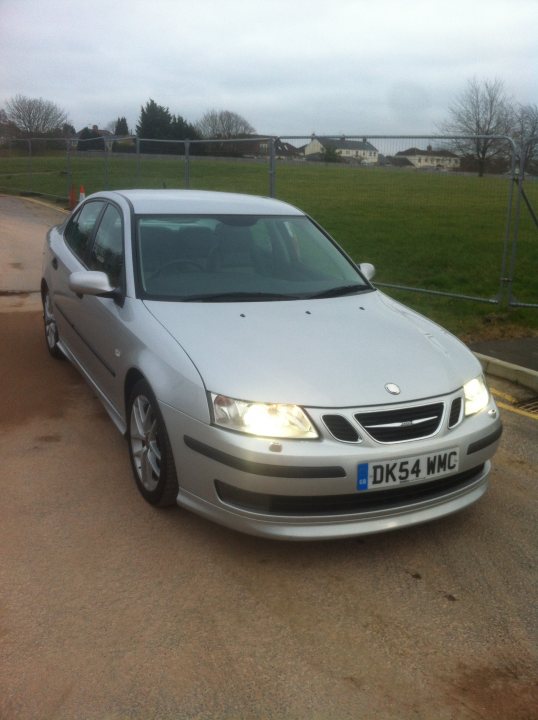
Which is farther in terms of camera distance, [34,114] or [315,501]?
[34,114]

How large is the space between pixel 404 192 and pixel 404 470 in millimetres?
7473

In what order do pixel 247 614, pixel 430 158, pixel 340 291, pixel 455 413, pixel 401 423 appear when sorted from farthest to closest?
pixel 430 158 < pixel 340 291 < pixel 455 413 < pixel 401 423 < pixel 247 614

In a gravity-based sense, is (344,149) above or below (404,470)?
above

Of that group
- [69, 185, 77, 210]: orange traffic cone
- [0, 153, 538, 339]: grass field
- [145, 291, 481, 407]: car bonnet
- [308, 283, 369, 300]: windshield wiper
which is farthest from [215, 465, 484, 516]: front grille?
[69, 185, 77, 210]: orange traffic cone

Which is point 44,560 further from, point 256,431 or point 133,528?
point 256,431

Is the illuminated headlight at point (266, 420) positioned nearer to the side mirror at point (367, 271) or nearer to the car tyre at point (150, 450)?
the car tyre at point (150, 450)

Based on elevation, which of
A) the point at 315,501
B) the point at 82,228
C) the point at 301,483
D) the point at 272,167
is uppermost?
the point at 272,167

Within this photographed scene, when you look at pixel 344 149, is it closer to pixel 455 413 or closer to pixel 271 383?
pixel 455 413

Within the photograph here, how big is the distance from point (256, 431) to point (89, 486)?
137 centimetres

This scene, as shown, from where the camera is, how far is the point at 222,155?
13.5 metres

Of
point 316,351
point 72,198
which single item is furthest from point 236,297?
point 72,198

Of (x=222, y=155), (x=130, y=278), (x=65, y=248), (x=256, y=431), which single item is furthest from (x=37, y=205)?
(x=256, y=431)

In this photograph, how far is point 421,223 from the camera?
37.9 ft

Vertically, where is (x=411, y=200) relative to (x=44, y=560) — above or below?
above
